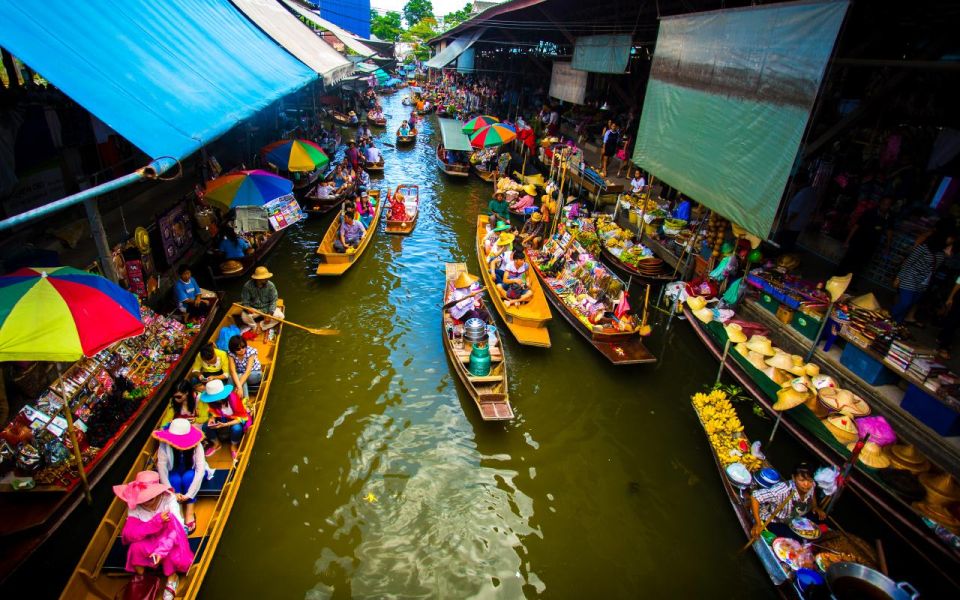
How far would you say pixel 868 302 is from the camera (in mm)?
7699

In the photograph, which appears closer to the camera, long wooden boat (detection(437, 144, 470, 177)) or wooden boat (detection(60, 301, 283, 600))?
wooden boat (detection(60, 301, 283, 600))

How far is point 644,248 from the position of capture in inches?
533

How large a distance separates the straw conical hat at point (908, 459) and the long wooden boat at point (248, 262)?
13.2 meters

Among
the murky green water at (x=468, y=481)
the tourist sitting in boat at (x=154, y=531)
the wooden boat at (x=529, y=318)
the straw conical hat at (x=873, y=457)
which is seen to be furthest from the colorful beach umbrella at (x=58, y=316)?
the straw conical hat at (x=873, y=457)

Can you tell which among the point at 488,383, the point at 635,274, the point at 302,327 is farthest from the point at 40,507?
the point at 635,274

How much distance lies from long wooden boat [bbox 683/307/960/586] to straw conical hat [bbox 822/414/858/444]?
293 millimetres

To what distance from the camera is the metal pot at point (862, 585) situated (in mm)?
4969

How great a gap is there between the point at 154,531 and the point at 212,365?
2.94 metres

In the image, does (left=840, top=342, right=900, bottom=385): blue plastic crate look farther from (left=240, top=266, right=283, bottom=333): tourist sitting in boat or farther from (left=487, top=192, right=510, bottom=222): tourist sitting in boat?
(left=487, top=192, right=510, bottom=222): tourist sitting in boat

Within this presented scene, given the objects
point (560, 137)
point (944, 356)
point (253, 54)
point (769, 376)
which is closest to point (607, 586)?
point (769, 376)

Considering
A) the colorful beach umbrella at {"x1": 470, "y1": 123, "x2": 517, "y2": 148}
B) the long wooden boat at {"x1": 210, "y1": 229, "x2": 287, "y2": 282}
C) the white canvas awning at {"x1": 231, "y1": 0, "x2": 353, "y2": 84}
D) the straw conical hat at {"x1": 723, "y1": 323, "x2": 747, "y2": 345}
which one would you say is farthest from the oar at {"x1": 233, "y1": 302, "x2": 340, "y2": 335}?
the colorful beach umbrella at {"x1": 470, "y1": 123, "x2": 517, "y2": 148}

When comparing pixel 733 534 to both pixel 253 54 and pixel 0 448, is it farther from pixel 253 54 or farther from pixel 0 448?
pixel 253 54

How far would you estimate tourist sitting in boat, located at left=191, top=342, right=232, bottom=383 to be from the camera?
22.7 feet

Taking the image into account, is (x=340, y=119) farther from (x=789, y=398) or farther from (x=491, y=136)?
(x=789, y=398)
